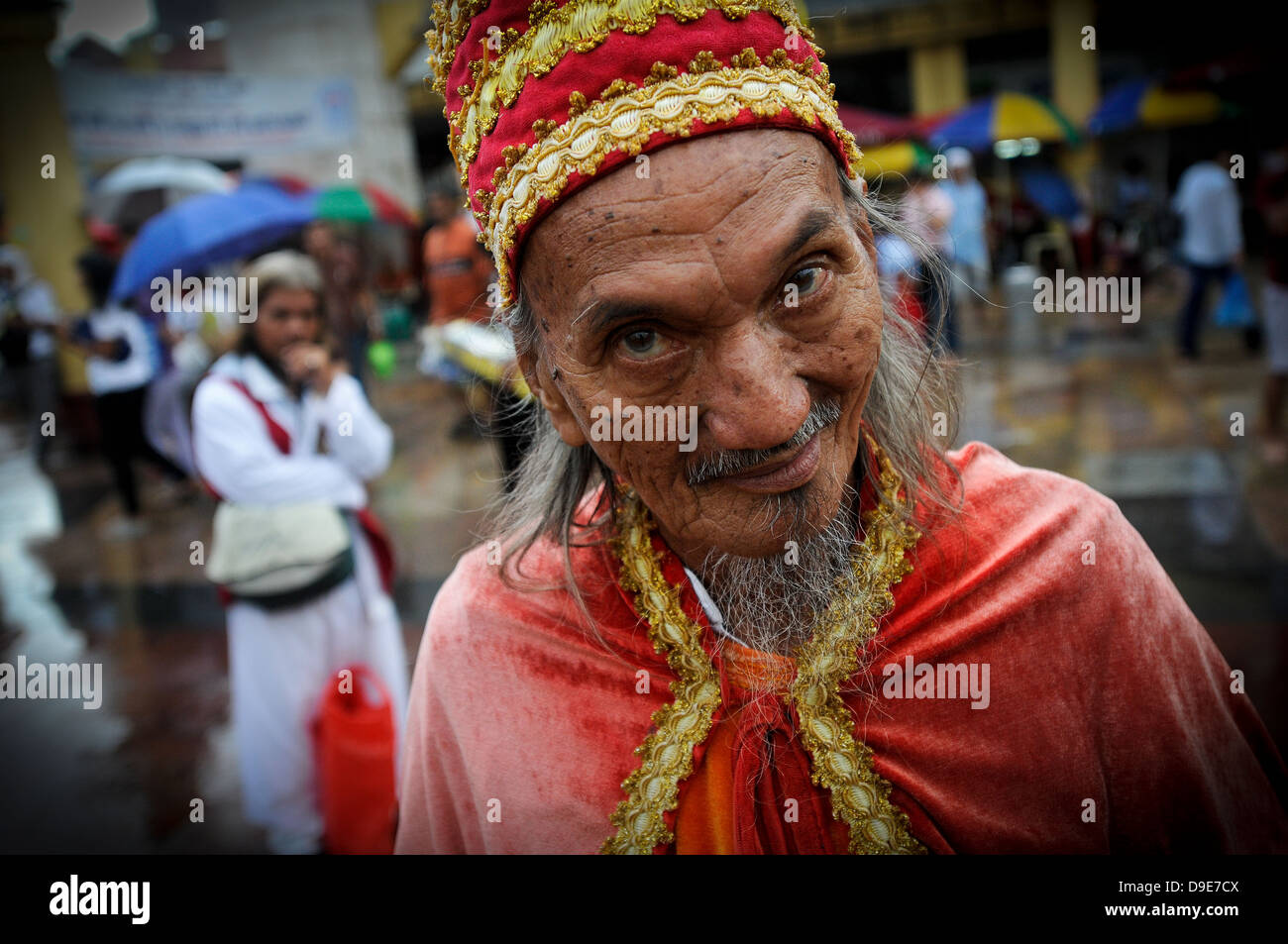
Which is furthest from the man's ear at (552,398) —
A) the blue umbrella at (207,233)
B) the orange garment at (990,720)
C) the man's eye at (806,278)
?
the blue umbrella at (207,233)

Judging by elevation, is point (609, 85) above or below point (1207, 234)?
below

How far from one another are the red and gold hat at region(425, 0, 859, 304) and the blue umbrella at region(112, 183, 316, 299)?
594cm

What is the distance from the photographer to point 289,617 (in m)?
3.56

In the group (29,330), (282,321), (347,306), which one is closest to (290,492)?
(282,321)

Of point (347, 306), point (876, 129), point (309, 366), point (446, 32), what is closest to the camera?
point (446, 32)

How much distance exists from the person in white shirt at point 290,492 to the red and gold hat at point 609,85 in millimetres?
2502

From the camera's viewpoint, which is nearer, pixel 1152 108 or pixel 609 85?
pixel 609 85

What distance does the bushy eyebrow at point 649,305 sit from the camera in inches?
50.8

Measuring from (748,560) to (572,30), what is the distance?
0.82 metres

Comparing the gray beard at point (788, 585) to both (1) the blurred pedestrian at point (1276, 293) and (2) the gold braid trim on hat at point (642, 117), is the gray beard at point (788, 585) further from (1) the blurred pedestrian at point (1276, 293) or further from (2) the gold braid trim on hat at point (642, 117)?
(1) the blurred pedestrian at point (1276, 293)

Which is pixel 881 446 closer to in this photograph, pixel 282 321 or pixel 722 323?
pixel 722 323

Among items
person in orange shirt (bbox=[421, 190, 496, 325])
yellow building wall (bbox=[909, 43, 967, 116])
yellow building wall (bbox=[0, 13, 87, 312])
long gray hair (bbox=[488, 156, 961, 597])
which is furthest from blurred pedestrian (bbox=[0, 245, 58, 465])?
yellow building wall (bbox=[909, 43, 967, 116])

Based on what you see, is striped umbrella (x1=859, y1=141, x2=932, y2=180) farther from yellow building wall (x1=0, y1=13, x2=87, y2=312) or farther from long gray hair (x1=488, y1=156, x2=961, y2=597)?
long gray hair (x1=488, y1=156, x2=961, y2=597)

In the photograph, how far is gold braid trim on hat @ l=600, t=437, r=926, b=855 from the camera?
1562 mm
